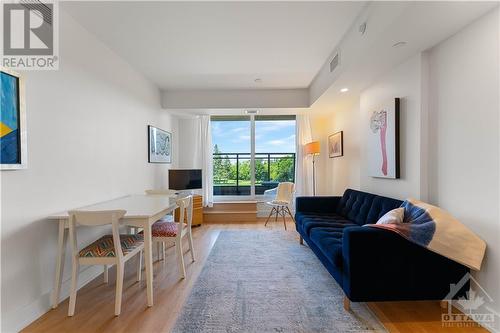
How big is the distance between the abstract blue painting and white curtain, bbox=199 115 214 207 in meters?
3.74

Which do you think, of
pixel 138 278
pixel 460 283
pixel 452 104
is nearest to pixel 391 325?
pixel 460 283

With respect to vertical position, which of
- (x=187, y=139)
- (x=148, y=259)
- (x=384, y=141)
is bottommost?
(x=148, y=259)

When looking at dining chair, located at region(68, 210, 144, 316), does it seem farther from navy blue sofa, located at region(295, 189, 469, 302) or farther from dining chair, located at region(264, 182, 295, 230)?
dining chair, located at region(264, 182, 295, 230)

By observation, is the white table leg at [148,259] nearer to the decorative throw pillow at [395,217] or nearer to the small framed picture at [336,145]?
the decorative throw pillow at [395,217]

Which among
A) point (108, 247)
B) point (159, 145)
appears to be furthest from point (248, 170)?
point (108, 247)

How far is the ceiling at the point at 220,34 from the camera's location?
7.41 ft

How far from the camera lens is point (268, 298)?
221 centimetres

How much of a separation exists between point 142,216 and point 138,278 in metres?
0.98

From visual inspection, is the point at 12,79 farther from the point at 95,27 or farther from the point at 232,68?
the point at 232,68

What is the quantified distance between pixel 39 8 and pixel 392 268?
3470 mm

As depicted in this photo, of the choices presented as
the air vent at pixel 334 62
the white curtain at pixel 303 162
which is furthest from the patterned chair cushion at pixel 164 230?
the white curtain at pixel 303 162

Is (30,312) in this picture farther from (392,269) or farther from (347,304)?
(392,269)

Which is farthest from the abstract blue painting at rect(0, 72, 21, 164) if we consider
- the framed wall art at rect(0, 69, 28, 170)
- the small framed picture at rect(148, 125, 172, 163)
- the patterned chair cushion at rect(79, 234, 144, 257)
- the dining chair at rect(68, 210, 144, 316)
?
the small framed picture at rect(148, 125, 172, 163)

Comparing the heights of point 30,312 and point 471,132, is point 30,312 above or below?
below
